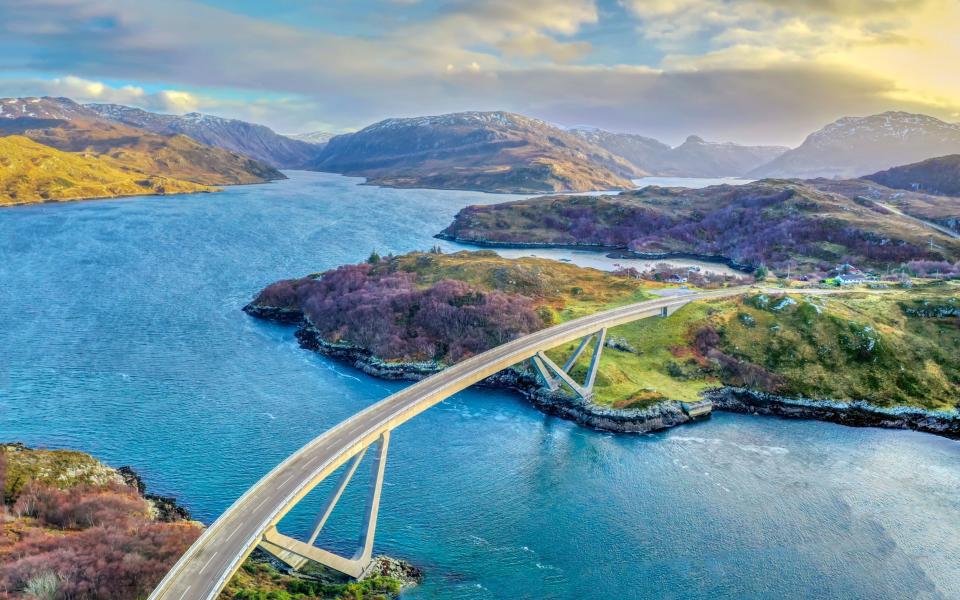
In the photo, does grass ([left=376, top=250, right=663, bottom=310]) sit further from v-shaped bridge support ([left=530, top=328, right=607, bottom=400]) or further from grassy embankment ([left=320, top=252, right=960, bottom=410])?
v-shaped bridge support ([left=530, top=328, right=607, bottom=400])

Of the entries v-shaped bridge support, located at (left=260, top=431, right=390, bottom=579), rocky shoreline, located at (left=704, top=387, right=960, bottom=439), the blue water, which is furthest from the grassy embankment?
v-shaped bridge support, located at (left=260, top=431, right=390, bottom=579)

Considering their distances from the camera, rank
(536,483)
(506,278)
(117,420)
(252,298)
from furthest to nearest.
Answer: (252,298) < (506,278) < (117,420) < (536,483)

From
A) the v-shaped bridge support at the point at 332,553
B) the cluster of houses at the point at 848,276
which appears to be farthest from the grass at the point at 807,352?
the v-shaped bridge support at the point at 332,553

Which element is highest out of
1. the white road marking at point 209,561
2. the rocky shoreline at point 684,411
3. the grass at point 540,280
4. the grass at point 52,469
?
the grass at point 540,280

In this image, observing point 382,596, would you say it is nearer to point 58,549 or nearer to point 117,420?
point 58,549

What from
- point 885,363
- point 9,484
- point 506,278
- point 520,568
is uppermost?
point 506,278

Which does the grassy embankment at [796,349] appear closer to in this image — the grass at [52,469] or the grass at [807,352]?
the grass at [807,352]

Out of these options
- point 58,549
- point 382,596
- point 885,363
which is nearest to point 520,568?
point 382,596
